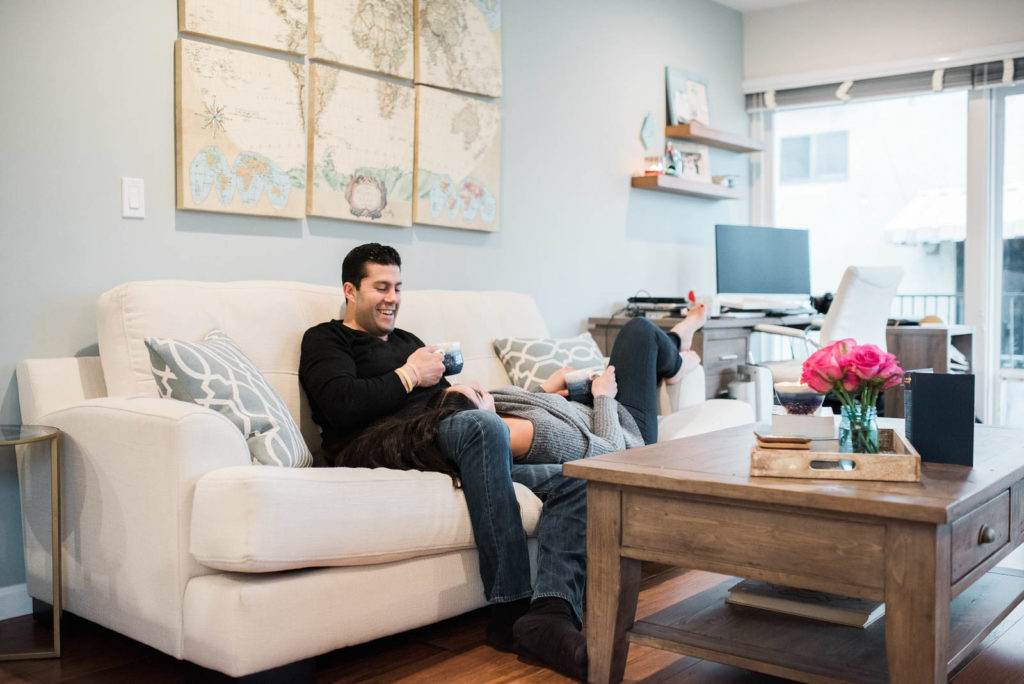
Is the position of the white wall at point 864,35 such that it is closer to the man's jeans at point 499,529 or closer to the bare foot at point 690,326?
the bare foot at point 690,326

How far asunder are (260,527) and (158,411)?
355 millimetres

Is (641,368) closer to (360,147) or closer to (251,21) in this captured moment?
(360,147)

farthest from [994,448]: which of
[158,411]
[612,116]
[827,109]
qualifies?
[827,109]

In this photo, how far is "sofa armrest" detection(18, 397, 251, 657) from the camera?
189cm

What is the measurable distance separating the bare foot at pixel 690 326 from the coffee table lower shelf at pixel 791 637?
153 centimetres

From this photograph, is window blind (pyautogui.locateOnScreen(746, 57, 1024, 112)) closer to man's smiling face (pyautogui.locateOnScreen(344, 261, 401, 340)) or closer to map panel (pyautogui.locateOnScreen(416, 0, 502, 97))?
map panel (pyautogui.locateOnScreen(416, 0, 502, 97))

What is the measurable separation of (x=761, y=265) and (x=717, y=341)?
967 millimetres

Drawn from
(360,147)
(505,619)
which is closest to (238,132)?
(360,147)

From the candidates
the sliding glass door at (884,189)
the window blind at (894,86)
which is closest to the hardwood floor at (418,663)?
the sliding glass door at (884,189)

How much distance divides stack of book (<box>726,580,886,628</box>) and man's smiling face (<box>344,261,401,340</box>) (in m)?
1.17

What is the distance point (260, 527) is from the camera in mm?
1810

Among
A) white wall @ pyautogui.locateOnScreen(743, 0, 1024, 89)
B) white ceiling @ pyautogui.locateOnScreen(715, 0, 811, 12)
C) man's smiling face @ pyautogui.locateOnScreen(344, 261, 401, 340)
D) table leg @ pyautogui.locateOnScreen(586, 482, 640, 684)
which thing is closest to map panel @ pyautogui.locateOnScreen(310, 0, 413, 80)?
man's smiling face @ pyautogui.locateOnScreen(344, 261, 401, 340)

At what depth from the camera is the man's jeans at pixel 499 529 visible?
2139mm

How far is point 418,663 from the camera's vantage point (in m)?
2.13
